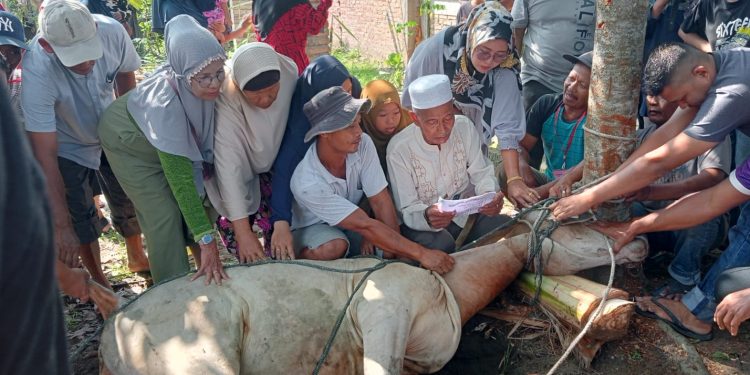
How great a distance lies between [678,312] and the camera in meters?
3.42

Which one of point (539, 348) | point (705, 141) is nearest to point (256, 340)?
point (539, 348)

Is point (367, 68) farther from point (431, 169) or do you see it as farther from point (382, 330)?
point (382, 330)

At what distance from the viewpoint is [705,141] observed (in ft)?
10.2

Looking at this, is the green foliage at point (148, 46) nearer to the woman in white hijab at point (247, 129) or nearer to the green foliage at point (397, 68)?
the green foliage at point (397, 68)

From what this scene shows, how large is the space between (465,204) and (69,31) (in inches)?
99.1

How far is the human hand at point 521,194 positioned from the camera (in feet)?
12.9

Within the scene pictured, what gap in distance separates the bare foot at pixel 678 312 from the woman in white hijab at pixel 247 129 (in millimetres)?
A: 2058

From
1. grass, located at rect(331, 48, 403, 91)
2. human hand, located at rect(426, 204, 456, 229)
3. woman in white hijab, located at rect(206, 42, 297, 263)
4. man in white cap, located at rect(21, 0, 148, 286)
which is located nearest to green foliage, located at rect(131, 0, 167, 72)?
grass, located at rect(331, 48, 403, 91)

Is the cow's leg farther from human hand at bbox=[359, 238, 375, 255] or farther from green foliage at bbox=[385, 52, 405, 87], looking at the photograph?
green foliage at bbox=[385, 52, 405, 87]

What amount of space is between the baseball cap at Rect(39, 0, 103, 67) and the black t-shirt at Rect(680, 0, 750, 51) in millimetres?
3968

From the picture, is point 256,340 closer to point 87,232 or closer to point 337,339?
point 337,339

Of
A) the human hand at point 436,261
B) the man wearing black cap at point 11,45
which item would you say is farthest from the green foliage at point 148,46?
the human hand at point 436,261

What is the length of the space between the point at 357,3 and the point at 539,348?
36.9ft

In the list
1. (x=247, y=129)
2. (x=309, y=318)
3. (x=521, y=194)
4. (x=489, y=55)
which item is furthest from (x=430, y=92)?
(x=309, y=318)
